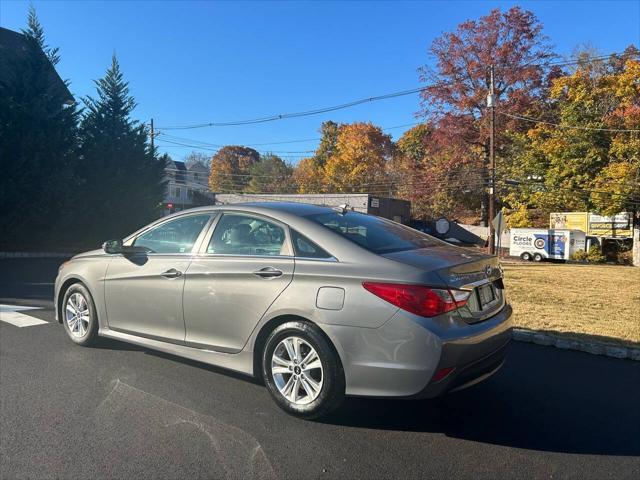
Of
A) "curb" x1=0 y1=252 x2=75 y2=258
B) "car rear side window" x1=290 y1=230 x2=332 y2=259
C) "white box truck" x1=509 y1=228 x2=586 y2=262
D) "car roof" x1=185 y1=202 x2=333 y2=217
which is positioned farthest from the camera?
"white box truck" x1=509 y1=228 x2=586 y2=262

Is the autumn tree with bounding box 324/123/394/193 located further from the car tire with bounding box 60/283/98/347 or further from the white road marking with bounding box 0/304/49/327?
the car tire with bounding box 60/283/98/347

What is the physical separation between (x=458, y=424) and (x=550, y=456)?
641mm

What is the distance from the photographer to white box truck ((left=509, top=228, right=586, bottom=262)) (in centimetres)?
3369

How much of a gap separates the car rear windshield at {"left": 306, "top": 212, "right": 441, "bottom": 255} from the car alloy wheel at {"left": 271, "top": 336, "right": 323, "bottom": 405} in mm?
891

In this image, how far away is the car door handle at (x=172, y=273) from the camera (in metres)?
4.19

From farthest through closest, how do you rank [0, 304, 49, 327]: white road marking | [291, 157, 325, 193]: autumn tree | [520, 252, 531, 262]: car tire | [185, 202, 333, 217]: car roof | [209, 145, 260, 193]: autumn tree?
[209, 145, 260, 193]: autumn tree
[291, 157, 325, 193]: autumn tree
[520, 252, 531, 262]: car tire
[0, 304, 49, 327]: white road marking
[185, 202, 333, 217]: car roof

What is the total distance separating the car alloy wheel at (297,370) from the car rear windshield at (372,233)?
89 centimetres

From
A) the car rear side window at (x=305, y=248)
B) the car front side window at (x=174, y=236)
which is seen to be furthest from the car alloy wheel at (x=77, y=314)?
the car rear side window at (x=305, y=248)

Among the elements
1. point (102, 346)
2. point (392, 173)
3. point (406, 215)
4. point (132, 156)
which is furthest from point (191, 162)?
point (102, 346)

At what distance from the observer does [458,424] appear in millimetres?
3482

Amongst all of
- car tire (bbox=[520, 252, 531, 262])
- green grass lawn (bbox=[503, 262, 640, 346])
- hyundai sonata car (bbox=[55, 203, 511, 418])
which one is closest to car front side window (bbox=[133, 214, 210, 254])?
hyundai sonata car (bbox=[55, 203, 511, 418])

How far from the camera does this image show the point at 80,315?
5160 mm

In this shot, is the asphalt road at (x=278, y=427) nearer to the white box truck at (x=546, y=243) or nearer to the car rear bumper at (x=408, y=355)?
the car rear bumper at (x=408, y=355)

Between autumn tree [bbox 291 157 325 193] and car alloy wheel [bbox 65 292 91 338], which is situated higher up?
autumn tree [bbox 291 157 325 193]
